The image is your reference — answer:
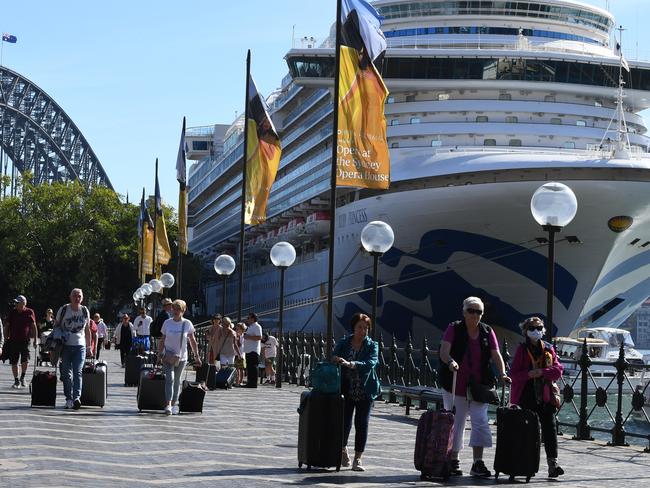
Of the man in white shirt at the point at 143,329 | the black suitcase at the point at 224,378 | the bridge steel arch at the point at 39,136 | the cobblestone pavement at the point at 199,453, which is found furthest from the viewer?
the bridge steel arch at the point at 39,136

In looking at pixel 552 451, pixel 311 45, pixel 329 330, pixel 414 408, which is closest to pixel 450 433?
pixel 552 451

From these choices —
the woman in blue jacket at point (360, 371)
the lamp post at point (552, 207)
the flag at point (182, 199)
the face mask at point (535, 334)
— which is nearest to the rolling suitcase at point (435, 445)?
the woman in blue jacket at point (360, 371)

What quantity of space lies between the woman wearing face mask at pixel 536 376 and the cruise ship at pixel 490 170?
2140cm

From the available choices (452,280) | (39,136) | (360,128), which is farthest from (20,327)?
(39,136)

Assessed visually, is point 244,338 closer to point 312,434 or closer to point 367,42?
point 367,42

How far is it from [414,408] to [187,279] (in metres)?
65.6

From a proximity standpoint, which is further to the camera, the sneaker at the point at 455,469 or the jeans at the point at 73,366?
the jeans at the point at 73,366

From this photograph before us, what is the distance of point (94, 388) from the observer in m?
18.3

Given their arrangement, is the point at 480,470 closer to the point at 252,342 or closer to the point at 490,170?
the point at 252,342

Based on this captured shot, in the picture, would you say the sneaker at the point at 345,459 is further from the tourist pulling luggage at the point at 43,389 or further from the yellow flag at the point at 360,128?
the tourist pulling luggage at the point at 43,389

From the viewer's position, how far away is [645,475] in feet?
40.5

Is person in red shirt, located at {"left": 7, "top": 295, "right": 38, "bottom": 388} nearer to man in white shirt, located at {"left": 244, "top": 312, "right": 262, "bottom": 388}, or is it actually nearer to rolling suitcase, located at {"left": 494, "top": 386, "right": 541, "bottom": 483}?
man in white shirt, located at {"left": 244, "top": 312, "right": 262, "bottom": 388}

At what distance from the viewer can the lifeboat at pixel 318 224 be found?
46.6m

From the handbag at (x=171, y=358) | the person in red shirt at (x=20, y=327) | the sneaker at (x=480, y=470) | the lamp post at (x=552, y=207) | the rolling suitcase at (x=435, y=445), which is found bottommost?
the sneaker at (x=480, y=470)
